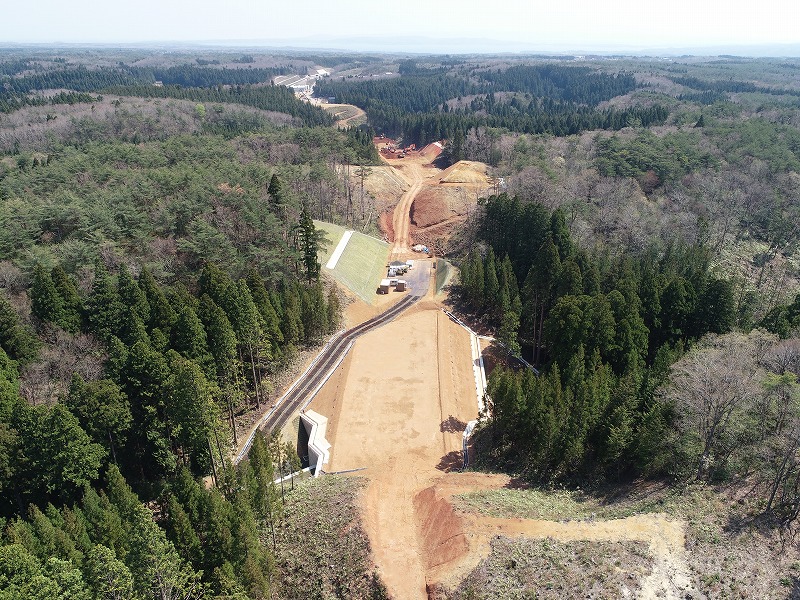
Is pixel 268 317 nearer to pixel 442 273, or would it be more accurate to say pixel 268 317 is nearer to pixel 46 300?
pixel 46 300

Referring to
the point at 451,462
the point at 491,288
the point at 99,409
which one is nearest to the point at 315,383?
the point at 451,462

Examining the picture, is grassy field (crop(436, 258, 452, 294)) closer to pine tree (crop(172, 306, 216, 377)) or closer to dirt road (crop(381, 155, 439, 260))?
dirt road (crop(381, 155, 439, 260))

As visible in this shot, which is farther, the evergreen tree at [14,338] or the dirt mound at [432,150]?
the dirt mound at [432,150]

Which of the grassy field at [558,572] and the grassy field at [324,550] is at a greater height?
the grassy field at [558,572]

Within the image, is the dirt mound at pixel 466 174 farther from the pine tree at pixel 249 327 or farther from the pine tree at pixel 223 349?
the pine tree at pixel 223 349

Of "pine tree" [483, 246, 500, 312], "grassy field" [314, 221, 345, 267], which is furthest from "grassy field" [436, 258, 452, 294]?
"grassy field" [314, 221, 345, 267]

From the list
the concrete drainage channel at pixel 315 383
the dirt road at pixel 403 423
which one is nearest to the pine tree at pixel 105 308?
A: the concrete drainage channel at pixel 315 383

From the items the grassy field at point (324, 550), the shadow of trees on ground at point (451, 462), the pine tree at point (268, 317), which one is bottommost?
the shadow of trees on ground at point (451, 462)
